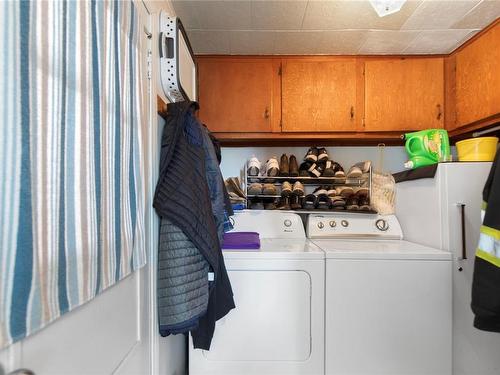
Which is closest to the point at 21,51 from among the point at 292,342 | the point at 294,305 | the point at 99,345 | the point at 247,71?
the point at 99,345

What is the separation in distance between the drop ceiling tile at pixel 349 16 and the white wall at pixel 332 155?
3.11 feet

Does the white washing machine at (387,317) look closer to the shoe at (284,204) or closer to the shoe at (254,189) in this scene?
the shoe at (284,204)

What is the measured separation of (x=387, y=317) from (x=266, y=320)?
0.62 metres

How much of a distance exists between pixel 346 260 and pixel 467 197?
773 millimetres

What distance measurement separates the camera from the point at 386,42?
1817 millimetres

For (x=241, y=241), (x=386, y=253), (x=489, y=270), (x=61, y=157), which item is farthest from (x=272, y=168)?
(x=61, y=157)

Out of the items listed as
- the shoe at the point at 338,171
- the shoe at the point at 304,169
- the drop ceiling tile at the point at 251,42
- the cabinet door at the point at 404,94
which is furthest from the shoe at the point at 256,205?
the drop ceiling tile at the point at 251,42

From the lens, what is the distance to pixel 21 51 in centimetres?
37

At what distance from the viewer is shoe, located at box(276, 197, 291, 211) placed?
6.07 ft

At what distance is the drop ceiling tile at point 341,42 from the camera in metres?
1.71

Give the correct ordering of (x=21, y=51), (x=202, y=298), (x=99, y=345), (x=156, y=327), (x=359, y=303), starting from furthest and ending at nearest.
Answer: (x=359, y=303), (x=156, y=327), (x=202, y=298), (x=99, y=345), (x=21, y=51)

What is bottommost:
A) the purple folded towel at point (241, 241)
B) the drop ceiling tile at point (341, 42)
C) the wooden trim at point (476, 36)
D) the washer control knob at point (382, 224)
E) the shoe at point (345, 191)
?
the purple folded towel at point (241, 241)

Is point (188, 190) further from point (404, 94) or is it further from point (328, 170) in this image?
point (404, 94)

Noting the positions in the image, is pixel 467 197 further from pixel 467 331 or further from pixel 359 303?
pixel 359 303
